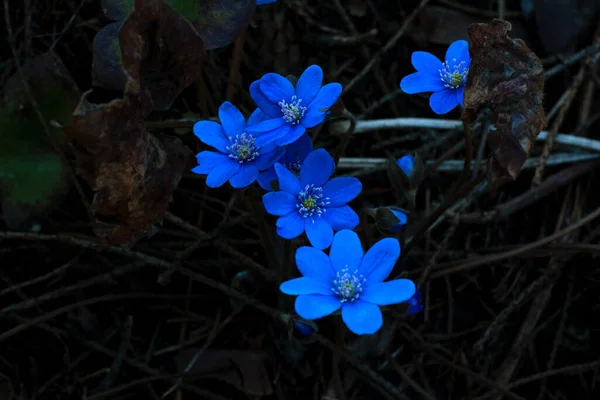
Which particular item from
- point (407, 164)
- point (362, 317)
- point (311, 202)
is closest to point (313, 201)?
point (311, 202)

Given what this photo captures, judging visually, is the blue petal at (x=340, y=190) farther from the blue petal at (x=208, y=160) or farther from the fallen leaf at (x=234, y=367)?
the fallen leaf at (x=234, y=367)

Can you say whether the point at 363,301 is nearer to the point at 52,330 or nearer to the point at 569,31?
the point at 52,330

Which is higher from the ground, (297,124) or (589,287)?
(297,124)

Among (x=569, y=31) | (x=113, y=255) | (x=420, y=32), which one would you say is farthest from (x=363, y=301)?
(x=569, y=31)

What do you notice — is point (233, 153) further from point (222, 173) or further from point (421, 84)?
point (421, 84)

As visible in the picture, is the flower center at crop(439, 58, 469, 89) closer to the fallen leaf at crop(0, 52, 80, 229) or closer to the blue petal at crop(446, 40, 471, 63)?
the blue petal at crop(446, 40, 471, 63)

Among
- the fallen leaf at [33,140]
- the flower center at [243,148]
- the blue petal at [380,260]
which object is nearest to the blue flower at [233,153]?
the flower center at [243,148]
